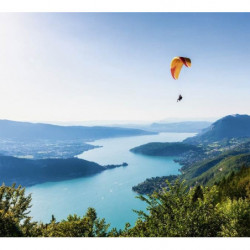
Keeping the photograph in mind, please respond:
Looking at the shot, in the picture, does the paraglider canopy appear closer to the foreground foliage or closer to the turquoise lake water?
the foreground foliage

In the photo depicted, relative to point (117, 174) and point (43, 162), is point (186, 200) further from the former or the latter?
point (43, 162)

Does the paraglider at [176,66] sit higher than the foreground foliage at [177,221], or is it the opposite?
the paraglider at [176,66]

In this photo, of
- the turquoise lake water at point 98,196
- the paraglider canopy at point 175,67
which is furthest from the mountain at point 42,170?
Result: the paraglider canopy at point 175,67

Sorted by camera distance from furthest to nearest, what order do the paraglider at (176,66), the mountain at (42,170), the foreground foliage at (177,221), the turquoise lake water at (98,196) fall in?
the mountain at (42,170) → the turquoise lake water at (98,196) → the paraglider at (176,66) → the foreground foliage at (177,221)

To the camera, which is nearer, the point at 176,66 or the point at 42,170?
the point at 176,66

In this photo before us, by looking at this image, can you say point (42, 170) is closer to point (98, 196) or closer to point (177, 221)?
point (98, 196)

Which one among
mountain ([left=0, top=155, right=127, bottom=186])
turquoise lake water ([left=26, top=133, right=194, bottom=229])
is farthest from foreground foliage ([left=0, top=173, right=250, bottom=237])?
mountain ([left=0, top=155, right=127, bottom=186])

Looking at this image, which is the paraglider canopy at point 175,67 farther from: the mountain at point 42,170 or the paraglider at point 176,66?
the mountain at point 42,170

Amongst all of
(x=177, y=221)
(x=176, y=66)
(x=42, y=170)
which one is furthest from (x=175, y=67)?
(x=42, y=170)
